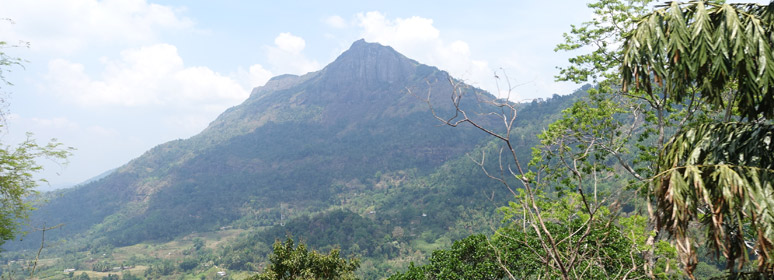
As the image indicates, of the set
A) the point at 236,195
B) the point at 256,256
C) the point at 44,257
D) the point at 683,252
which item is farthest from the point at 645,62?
the point at 236,195

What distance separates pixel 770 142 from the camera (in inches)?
114

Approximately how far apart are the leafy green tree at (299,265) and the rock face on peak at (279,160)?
82.4 metres

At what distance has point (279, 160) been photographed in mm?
156250

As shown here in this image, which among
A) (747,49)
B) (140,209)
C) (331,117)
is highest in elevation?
(331,117)

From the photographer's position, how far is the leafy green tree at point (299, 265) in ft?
33.2

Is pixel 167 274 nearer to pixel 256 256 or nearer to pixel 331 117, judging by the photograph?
pixel 256 256

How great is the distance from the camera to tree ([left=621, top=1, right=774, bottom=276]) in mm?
2314

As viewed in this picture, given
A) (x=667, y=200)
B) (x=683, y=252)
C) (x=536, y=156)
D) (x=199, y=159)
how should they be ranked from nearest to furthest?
(x=683, y=252) < (x=667, y=200) < (x=536, y=156) < (x=199, y=159)

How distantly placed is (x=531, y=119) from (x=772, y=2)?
4768 inches

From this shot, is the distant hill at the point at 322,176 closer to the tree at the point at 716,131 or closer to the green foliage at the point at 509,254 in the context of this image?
the green foliage at the point at 509,254

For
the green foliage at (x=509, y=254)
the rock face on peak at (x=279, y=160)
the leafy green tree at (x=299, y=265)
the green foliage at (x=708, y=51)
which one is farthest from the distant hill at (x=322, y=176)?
the green foliage at (x=708, y=51)

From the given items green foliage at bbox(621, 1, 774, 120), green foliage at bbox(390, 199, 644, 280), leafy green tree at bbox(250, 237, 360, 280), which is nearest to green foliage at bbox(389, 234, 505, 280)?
green foliage at bbox(390, 199, 644, 280)

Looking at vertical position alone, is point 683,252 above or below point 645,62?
below

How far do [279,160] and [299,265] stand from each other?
152 meters
